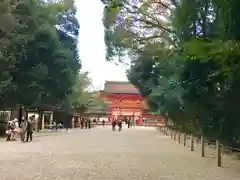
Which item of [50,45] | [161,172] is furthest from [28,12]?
[161,172]

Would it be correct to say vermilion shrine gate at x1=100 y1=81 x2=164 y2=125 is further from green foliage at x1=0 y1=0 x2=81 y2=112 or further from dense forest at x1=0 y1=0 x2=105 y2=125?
green foliage at x1=0 y1=0 x2=81 y2=112

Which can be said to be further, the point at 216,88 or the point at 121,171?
the point at 216,88

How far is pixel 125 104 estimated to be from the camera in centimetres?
8769

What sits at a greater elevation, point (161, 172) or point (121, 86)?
point (121, 86)

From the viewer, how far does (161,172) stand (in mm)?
11578

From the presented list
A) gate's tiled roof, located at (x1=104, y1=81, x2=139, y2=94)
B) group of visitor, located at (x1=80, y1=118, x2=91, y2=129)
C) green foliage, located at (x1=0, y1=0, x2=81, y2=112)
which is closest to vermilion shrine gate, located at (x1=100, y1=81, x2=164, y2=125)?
gate's tiled roof, located at (x1=104, y1=81, x2=139, y2=94)

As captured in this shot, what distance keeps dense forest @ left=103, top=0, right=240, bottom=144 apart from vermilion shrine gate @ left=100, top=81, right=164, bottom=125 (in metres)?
51.1

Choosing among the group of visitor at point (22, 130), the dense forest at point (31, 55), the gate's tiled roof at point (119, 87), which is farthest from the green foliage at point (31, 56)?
the gate's tiled roof at point (119, 87)

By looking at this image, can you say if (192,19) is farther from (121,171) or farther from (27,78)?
(27,78)

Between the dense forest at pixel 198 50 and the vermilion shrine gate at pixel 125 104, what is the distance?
5113cm

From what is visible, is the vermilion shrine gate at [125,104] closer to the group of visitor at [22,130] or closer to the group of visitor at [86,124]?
the group of visitor at [86,124]

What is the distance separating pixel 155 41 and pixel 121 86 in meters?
63.9

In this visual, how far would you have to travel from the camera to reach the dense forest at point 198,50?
29.9 feet

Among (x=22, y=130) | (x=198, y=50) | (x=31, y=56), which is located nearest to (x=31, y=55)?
(x=31, y=56)
